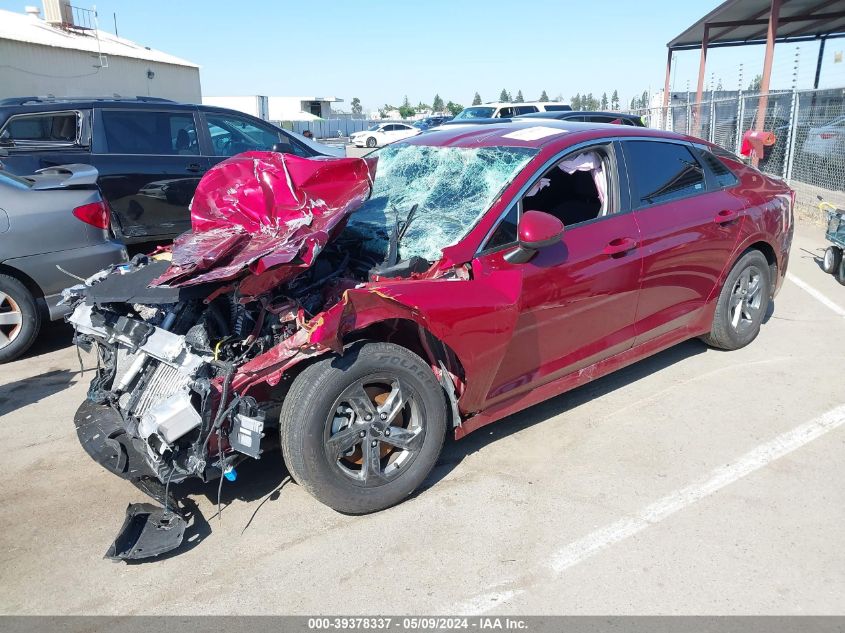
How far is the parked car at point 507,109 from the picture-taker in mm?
19150

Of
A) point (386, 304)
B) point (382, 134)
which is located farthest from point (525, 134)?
point (382, 134)

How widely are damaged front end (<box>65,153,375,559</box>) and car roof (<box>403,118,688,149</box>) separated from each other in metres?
0.87

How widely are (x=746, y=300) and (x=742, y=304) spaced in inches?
2.5

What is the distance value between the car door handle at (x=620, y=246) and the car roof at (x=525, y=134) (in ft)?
2.13

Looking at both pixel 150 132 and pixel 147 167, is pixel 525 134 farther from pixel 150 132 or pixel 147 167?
pixel 150 132

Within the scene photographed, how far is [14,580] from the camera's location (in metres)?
2.86

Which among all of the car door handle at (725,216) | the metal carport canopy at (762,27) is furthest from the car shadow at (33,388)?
the metal carport canopy at (762,27)

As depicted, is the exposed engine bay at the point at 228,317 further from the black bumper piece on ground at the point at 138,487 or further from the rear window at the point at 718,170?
the rear window at the point at 718,170

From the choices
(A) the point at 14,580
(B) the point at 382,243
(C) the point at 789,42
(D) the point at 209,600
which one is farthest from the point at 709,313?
(C) the point at 789,42

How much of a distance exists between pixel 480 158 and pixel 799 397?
2.72 metres

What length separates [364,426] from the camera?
3109 millimetres

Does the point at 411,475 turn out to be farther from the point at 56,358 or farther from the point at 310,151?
the point at 310,151

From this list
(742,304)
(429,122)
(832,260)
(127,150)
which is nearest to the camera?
(742,304)

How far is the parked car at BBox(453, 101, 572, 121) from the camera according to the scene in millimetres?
19150
